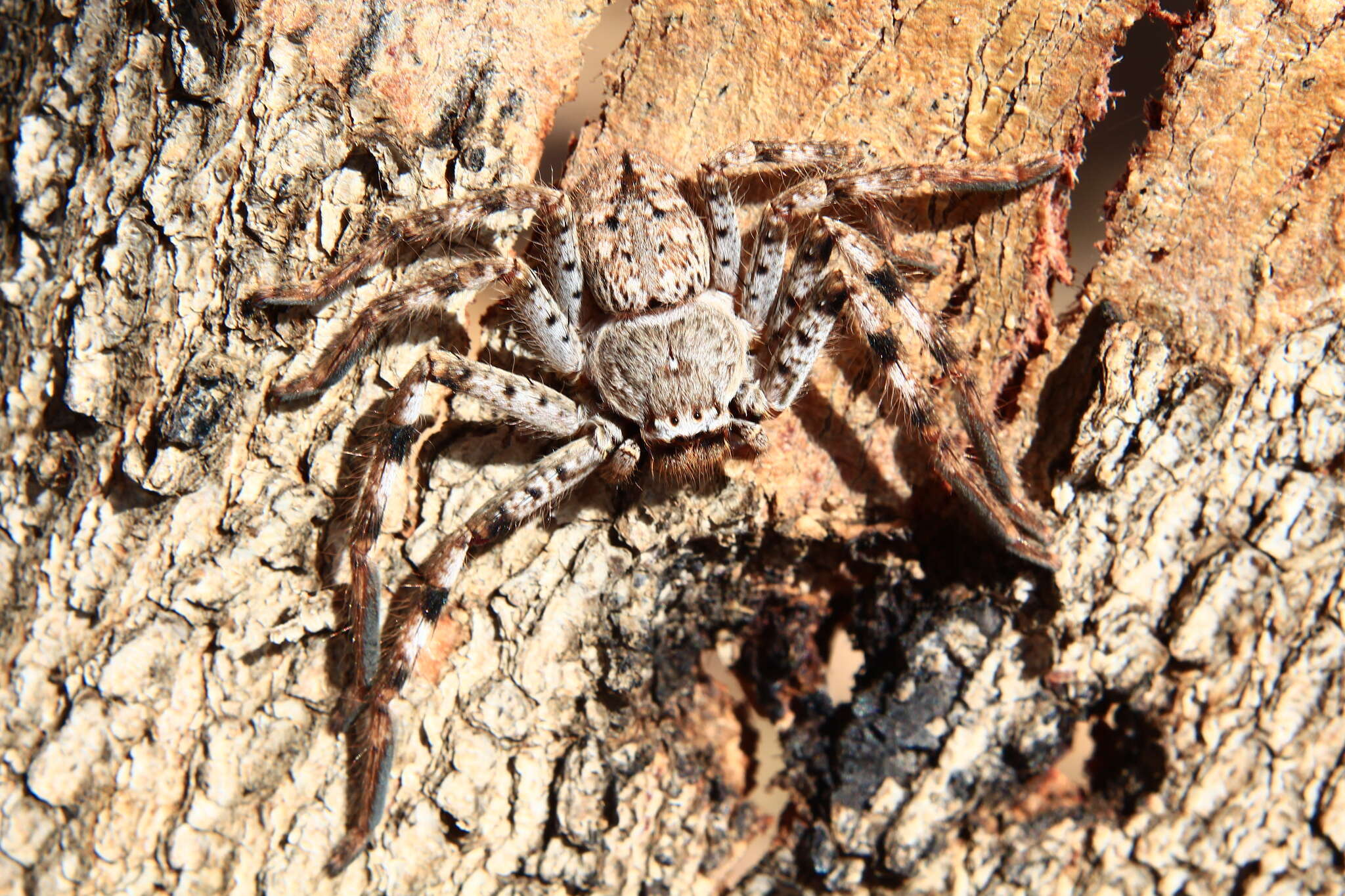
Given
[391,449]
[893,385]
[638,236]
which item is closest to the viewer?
[391,449]

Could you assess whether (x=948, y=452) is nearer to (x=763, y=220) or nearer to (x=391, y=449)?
(x=763, y=220)

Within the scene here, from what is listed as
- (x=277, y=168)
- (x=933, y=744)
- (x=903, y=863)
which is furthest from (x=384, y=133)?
(x=903, y=863)

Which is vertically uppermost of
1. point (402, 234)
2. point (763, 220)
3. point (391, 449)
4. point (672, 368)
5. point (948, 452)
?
point (763, 220)

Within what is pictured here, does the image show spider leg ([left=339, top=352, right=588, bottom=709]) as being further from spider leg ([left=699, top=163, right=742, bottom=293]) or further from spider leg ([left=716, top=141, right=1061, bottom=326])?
spider leg ([left=716, top=141, right=1061, bottom=326])

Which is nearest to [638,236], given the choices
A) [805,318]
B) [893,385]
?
[805,318]

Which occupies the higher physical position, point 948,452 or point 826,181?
point 826,181

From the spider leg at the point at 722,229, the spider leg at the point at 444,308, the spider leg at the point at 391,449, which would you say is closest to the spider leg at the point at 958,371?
the spider leg at the point at 722,229

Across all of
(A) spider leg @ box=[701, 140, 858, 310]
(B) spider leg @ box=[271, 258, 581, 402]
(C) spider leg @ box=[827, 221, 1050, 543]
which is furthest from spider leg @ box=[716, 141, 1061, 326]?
(B) spider leg @ box=[271, 258, 581, 402]
